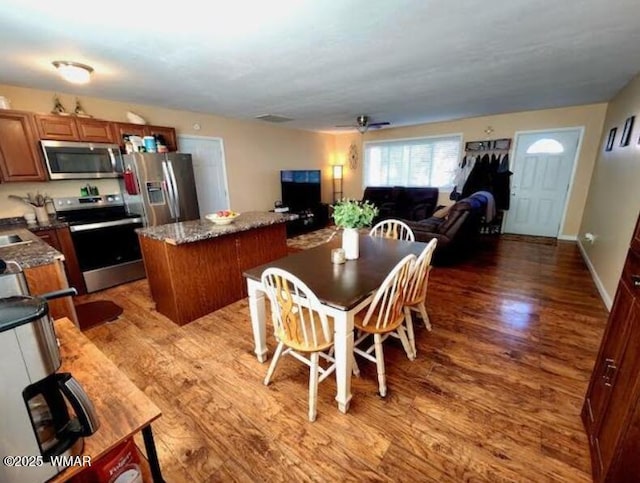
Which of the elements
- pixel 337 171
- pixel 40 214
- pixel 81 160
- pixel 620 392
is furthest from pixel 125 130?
pixel 337 171

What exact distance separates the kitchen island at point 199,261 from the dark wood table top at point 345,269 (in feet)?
2.94

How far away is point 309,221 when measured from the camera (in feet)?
21.5

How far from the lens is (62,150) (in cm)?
322

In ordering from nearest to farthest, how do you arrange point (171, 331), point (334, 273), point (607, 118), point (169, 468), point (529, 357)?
point (169, 468), point (334, 273), point (529, 357), point (171, 331), point (607, 118)

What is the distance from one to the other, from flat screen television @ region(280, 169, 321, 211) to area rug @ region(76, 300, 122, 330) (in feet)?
12.9

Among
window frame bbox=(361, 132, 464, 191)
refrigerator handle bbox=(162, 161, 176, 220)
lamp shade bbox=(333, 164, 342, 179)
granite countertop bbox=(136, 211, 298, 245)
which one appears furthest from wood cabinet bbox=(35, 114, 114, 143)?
window frame bbox=(361, 132, 464, 191)

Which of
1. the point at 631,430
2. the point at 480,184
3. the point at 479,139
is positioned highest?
the point at 479,139

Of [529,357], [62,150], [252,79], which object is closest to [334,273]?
[529,357]

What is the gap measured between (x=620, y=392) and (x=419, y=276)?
1057 millimetres

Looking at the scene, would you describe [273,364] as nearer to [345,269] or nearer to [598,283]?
[345,269]

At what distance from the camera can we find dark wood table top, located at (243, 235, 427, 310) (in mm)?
1603

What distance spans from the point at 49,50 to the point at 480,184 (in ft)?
21.4

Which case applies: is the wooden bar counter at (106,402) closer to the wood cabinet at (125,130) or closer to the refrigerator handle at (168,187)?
the refrigerator handle at (168,187)

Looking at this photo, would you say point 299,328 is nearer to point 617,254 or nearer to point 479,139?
point 617,254
